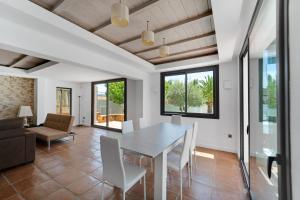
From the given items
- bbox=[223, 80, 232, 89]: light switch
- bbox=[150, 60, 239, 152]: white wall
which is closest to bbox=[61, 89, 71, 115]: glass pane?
bbox=[150, 60, 239, 152]: white wall

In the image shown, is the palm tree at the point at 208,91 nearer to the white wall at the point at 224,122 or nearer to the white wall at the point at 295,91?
the white wall at the point at 224,122

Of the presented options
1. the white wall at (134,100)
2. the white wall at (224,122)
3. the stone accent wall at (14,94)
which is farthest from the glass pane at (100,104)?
the white wall at (224,122)

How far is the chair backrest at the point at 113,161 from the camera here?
4.80ft

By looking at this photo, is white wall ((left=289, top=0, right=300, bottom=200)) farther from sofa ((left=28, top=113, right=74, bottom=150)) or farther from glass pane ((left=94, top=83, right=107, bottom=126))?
glass pane ((left=94, top=83, right=107, bottom=126))

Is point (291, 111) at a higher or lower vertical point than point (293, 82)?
lower

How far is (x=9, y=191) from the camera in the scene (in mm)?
2055

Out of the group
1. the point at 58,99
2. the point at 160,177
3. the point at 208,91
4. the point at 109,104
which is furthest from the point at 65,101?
the point at 160,177

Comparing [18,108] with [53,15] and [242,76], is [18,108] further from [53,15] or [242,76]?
[242,76]

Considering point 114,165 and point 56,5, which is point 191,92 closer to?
point 114,165

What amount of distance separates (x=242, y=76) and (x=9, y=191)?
4462mm

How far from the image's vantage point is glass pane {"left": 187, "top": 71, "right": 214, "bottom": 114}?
403cm

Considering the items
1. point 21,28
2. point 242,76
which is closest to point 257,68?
point 242,76

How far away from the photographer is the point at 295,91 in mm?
687

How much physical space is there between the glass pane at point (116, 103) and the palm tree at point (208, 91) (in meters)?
3.10
